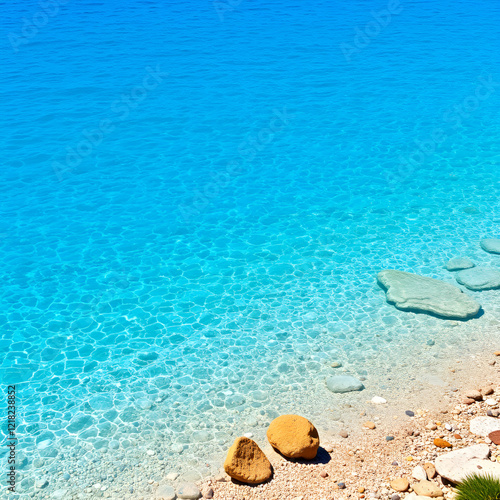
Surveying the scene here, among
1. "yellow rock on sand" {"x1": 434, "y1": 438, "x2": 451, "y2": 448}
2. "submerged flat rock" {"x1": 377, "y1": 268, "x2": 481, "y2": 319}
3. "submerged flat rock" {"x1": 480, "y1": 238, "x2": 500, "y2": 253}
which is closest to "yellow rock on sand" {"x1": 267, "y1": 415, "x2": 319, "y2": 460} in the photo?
"yellow rock on sand" {"x1": 434, "y1": 438, "x2": 451, "y2": 448}

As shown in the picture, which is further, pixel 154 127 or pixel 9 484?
pixel 154 127

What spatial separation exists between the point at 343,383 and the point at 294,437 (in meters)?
1.67

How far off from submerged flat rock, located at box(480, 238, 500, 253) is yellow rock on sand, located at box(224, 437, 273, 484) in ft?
23.8

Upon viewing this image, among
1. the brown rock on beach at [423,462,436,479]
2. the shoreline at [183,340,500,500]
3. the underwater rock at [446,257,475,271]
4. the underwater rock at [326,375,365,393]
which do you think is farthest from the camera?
the underwater rock at [446,257,475,271]

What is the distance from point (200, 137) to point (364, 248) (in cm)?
749

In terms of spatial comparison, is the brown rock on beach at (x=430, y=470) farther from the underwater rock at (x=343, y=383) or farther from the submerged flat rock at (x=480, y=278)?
the submerged flat rock at (x=480, y=278)

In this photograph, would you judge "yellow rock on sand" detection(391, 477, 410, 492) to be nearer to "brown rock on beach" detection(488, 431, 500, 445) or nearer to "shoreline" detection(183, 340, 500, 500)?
"shoreline" detection(183, 340, 500, 500)

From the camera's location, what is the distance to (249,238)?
12.0 metres

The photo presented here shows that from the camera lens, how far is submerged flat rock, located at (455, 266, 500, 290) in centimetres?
998

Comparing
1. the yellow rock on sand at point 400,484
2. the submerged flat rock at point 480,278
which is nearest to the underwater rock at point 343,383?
the yellow rock on sand at point 400,484

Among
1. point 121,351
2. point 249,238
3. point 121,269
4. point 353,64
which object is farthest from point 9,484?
point 353,64

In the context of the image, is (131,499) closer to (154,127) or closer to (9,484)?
(9,484)

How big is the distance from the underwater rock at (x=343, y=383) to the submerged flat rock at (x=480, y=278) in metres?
3.58

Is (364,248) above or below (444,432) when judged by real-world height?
below
